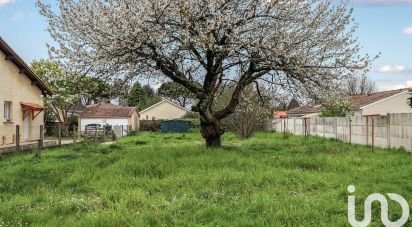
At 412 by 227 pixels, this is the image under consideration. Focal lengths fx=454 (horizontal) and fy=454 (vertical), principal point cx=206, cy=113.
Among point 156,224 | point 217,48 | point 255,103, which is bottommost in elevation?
point 156,224

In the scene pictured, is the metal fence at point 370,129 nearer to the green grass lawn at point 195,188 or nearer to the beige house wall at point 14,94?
the green grass lawn at point 195,188

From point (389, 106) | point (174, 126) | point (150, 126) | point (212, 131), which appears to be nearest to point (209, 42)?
point (212, 131)

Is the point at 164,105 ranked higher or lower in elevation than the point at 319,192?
higher

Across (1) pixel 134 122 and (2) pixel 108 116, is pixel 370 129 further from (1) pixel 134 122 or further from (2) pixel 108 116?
(1) pixel 134 122

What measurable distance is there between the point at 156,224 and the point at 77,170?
5343mm

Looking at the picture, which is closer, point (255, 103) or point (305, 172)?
point (305, 172)

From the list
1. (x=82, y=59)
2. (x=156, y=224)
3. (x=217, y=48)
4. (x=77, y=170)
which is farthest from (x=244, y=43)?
(x=156, y=224)

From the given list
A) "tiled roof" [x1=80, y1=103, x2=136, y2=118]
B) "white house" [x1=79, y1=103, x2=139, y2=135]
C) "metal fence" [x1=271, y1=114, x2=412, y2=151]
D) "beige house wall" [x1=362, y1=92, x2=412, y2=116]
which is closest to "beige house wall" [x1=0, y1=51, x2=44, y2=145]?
"metal fence" [x1=271, y1=114, x2=412, y2=151]

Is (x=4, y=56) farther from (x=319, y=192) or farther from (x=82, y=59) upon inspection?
(x=319, y=192)

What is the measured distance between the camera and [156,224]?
22.2 feet

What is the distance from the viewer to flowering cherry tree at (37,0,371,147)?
1401cm

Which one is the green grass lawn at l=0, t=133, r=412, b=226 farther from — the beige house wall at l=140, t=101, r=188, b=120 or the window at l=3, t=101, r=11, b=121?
the beige house wall at l=140, t=101, r=188, b=120

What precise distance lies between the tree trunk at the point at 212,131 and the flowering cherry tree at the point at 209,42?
4 cm

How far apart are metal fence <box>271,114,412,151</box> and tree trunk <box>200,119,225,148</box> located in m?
5.67
